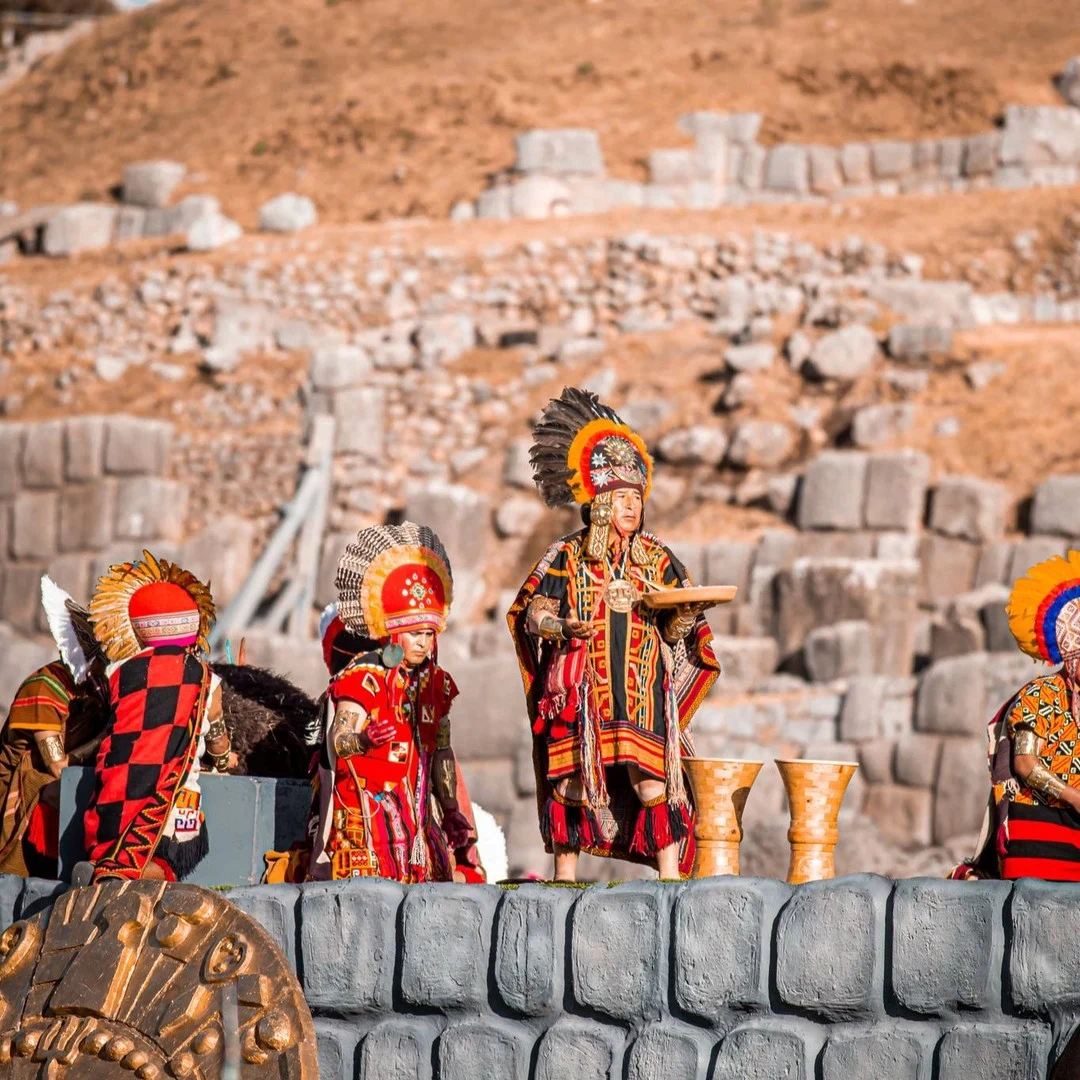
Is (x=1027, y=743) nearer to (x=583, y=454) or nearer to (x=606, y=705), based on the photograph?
(x=606, y=705)

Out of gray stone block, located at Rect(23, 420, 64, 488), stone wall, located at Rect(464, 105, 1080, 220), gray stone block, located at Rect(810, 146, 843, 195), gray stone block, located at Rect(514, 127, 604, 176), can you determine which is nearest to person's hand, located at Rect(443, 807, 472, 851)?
gray stone block, located at Rect(23, 420, 64, 488)

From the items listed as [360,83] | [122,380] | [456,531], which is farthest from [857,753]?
[360,83]

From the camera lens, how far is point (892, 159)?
30.5 m

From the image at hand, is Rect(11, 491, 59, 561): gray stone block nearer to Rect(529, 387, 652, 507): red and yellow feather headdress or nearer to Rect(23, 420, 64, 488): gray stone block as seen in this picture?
Rect(23, 420, 64, 488): gray stone block

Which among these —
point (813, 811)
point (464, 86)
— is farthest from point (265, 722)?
point (464, 86)

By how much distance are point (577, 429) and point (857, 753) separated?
9.75 metres

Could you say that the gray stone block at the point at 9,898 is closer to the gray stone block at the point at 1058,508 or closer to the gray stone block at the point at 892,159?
the gray stone block at the point at 1058,508

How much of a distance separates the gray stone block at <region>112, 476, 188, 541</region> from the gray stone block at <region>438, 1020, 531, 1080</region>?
17244mm

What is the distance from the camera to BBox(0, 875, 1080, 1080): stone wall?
4512 millimetres

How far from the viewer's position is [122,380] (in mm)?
25594

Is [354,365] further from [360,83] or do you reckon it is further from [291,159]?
[360,83]

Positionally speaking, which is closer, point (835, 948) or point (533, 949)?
point (835, 948)

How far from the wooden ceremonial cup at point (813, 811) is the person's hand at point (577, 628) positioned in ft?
2.81

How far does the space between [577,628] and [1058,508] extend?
12115mm
